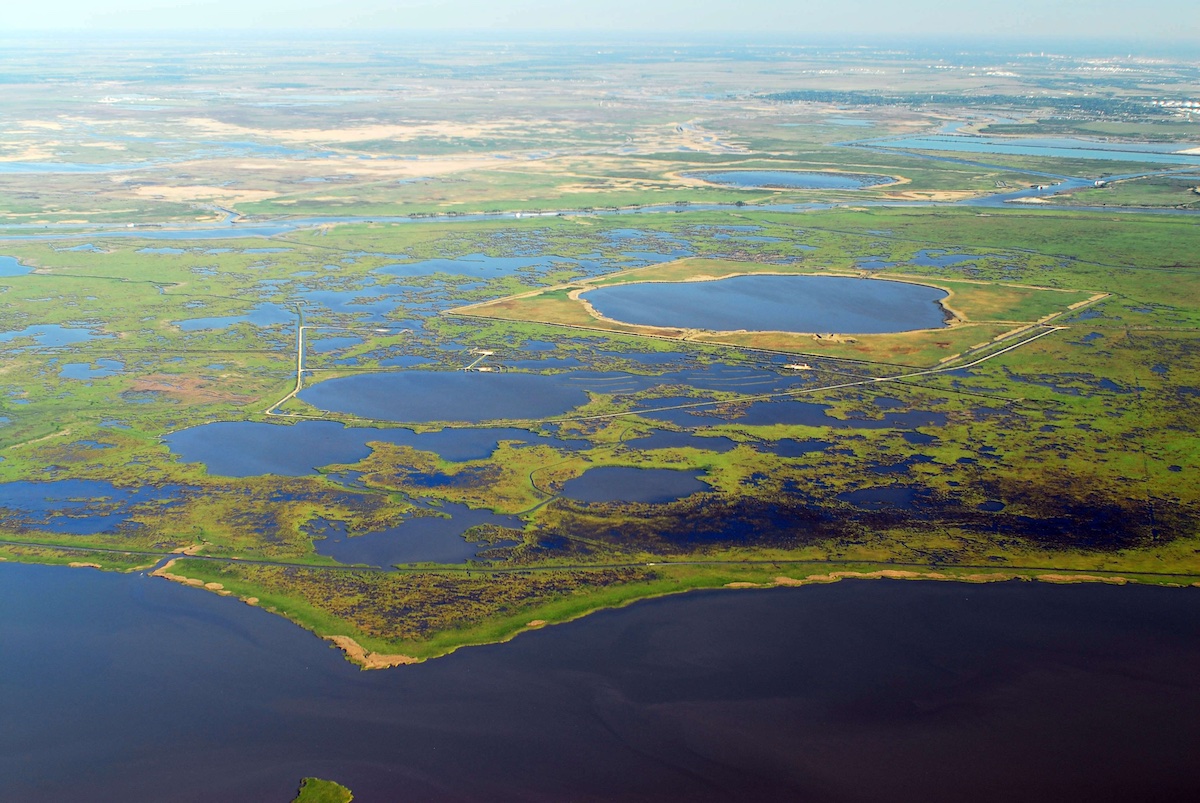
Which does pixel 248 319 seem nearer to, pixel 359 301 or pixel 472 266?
pixel 359 301

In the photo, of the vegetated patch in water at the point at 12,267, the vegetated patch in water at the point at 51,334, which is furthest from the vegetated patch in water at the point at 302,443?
the vegetated patch in water at the point at 12,267

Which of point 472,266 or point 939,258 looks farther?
point 939,258

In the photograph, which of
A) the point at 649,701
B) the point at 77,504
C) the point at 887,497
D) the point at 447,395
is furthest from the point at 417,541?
the point at 887,497

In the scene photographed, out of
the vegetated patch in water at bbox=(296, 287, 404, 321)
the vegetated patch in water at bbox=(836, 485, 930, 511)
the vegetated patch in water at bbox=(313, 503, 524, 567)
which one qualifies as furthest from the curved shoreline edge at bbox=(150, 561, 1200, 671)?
the vegetated patch in water at bbox=(296, 287, 404, 321)

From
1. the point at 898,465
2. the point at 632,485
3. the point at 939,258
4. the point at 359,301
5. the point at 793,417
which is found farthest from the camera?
the point at 939,258

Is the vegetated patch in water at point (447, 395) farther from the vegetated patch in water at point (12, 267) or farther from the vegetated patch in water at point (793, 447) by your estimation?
the vegetated patch in water at point (12, 267)

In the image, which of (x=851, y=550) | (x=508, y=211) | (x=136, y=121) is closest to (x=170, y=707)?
(x=851, y=550)
